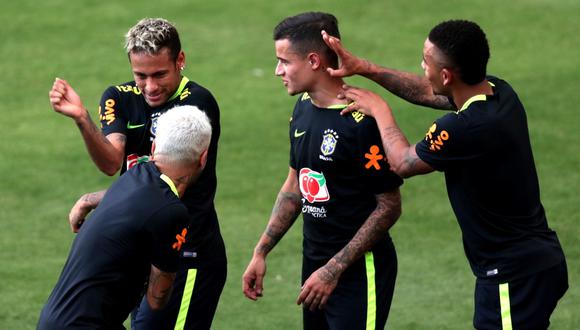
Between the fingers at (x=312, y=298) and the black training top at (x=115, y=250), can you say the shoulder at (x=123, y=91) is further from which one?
the fingers at (x=312, y=298)

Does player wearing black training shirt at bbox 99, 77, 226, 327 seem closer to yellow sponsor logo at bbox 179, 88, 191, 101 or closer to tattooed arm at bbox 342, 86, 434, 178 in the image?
yellow sponsor logo at bbox 179, 88, 191, 101

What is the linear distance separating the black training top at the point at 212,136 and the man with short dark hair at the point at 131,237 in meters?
1.01

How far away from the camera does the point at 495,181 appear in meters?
6.25

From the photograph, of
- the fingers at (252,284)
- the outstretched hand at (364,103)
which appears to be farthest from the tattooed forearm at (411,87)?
the fingers at (252,284)

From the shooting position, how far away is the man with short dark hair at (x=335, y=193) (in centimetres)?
665

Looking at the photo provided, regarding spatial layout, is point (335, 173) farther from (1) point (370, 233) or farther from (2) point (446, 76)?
(2) point (446, 76)

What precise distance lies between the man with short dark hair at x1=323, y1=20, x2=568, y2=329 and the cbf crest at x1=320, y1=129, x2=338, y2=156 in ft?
0.95

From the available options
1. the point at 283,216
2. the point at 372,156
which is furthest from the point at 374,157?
the point at 283,216

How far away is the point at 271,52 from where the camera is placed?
1596 cm

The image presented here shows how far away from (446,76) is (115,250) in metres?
1.99

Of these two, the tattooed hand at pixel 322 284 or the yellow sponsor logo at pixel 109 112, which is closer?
the tattooed hand at pixel 322 284

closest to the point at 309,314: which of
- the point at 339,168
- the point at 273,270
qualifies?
the point at 339,168

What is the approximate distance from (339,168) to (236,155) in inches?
252

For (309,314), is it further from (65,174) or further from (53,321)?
(65,174)
